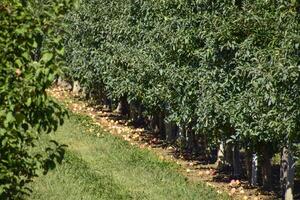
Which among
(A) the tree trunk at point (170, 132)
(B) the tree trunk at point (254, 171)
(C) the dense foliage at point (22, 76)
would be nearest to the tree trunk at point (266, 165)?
(B) the tree trunk at point (254, 171)

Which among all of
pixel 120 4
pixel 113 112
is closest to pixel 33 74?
pixel 120 4

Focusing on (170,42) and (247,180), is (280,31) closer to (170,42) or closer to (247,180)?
→ (170,42)

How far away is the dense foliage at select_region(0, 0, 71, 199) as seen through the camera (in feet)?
12.9

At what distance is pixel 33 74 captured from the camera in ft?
13.2

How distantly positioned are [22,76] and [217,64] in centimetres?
970

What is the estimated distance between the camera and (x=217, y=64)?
1336 cm

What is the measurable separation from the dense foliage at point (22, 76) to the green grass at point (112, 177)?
241 inches

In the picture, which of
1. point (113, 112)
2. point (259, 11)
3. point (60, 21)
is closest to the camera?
point (60, 21)

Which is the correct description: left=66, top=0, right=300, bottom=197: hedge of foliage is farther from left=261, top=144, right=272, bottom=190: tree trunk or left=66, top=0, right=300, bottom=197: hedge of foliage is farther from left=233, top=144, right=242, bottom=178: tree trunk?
left=233, top=144, right=242, bottom=178: tree trunk

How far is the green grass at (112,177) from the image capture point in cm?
1287

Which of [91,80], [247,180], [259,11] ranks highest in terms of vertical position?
[259,11]

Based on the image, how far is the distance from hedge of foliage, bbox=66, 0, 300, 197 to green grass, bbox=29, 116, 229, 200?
5.00ft

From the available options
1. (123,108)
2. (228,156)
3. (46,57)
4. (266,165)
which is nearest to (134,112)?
(123,108)

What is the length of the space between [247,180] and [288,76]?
7202mm
